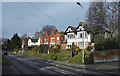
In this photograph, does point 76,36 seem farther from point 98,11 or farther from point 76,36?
point 98,11

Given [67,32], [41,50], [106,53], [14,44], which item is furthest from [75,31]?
[14,44]

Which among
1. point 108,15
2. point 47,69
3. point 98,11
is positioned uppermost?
point 98,11

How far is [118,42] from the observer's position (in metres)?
2.70

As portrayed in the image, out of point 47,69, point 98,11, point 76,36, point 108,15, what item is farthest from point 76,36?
point 108,15

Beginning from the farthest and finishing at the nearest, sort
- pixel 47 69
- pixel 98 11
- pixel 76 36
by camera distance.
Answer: pixel 76 36
pixel 47 69
pixel 98 11

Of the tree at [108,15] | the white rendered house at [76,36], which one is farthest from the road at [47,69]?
the white rendered house at [76,36]

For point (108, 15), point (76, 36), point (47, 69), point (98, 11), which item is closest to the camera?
point (108, 15)

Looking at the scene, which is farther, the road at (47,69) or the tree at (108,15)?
the road at (47,69)

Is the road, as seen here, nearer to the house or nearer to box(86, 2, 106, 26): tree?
box(86, 2, 106, 26): tree

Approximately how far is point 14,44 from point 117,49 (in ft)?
280

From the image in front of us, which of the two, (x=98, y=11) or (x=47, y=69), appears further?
(x=47, y=69)

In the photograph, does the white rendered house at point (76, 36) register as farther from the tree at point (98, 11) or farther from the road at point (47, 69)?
the road at point (47, 69)

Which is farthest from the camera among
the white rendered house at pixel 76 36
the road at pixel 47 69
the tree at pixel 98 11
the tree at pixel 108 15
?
the white rendered house at pixel 76 36

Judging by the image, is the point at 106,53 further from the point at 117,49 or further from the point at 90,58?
the point at 90,58
